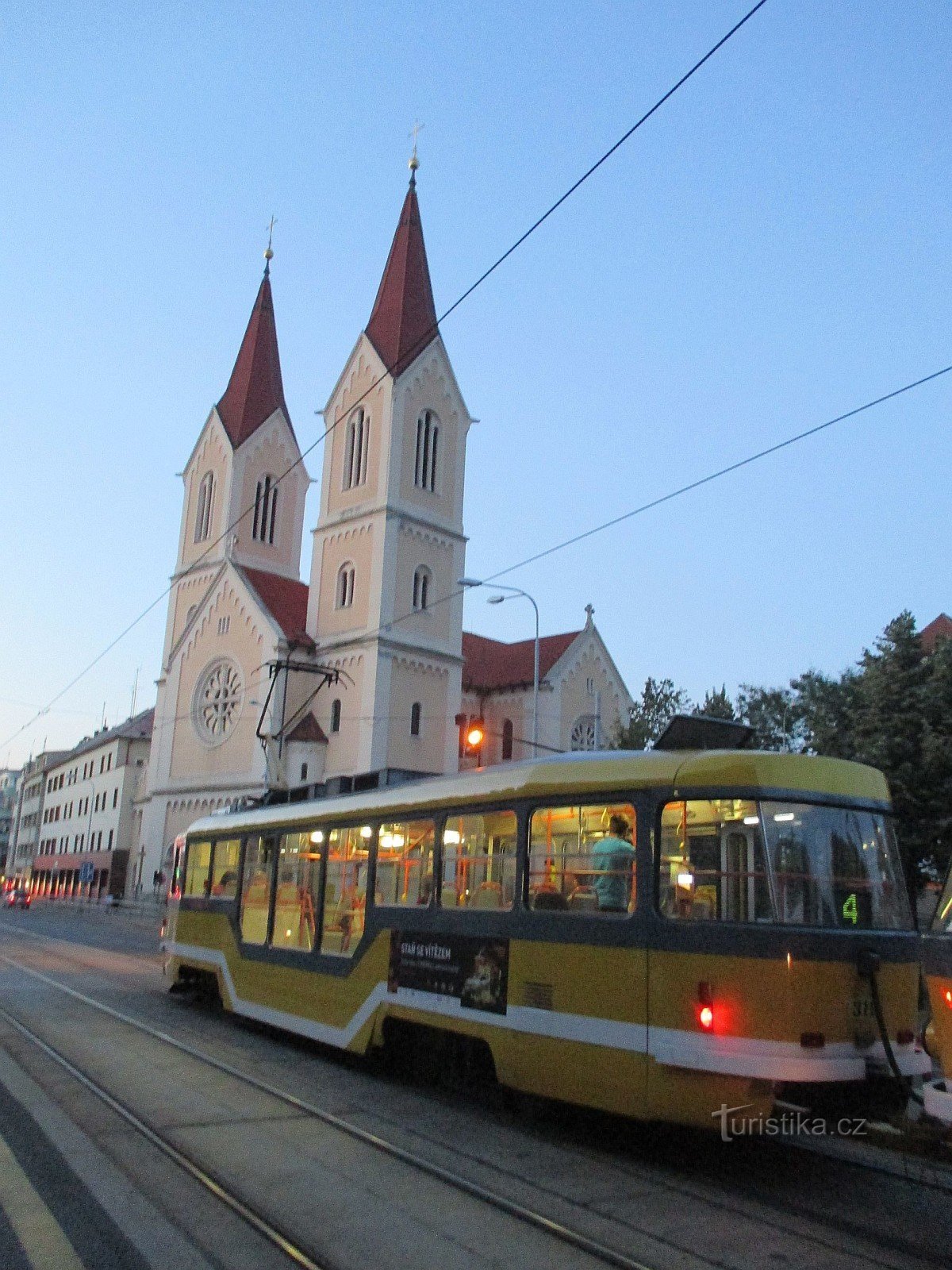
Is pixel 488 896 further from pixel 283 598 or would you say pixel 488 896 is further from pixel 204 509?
pixel 204 509

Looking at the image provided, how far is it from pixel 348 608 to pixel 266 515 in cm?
1060

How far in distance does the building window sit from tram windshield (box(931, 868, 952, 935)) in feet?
148

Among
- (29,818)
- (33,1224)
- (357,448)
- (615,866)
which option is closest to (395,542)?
(357,448)

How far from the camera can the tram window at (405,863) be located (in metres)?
9.70

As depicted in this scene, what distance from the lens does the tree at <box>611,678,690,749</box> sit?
3366cm

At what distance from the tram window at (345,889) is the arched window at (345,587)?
114 ft

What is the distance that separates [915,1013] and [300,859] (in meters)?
6.74

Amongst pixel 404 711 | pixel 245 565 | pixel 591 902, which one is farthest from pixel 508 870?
pixel 245 565

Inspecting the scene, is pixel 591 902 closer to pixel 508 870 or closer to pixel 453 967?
pixel 508 870

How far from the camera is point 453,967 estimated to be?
899 centimetres

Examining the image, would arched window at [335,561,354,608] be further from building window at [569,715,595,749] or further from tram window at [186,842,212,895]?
tram window at [186,842,212,895]

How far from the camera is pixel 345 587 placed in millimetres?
46344

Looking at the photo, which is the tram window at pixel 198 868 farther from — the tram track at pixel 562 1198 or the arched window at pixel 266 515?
the arched window at pixel 266 515

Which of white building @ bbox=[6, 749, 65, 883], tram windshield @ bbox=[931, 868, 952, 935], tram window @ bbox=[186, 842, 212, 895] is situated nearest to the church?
tram window @ bbox=[186, 842, 212, 895]
